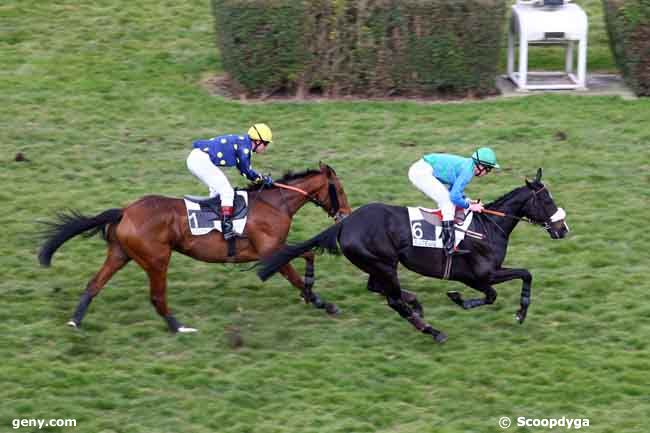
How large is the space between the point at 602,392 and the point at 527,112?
6.40 meters

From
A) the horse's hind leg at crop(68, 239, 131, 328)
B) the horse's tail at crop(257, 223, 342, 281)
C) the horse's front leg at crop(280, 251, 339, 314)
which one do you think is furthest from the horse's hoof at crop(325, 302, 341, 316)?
the horse's hind leg at crop(68, 239, 131, 328)

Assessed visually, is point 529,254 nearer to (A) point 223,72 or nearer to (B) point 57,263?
(B) point 57,263

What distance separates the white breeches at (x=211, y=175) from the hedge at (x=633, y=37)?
6959 millimetres

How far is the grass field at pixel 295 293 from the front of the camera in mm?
7359

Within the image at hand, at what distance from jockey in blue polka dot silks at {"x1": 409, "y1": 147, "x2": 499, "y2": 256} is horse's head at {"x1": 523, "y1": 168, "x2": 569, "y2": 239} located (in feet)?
1.36

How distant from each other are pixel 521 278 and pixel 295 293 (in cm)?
205

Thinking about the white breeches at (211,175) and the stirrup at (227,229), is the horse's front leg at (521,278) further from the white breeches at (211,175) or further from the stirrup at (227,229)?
the white breeches at (211,175)

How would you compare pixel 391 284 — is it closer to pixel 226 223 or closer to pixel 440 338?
pixel 440 338

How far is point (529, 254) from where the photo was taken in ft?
32.6

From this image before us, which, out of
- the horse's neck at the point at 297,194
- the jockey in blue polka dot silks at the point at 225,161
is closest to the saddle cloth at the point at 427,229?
the horse's neck at the point at 297,194

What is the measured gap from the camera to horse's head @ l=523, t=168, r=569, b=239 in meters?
8.53

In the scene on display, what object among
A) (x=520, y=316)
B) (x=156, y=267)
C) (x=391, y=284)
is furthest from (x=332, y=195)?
(x=520, y=316)

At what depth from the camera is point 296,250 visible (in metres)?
8.27

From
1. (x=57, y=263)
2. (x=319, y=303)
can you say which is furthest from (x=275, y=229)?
(x=57, y=263)
